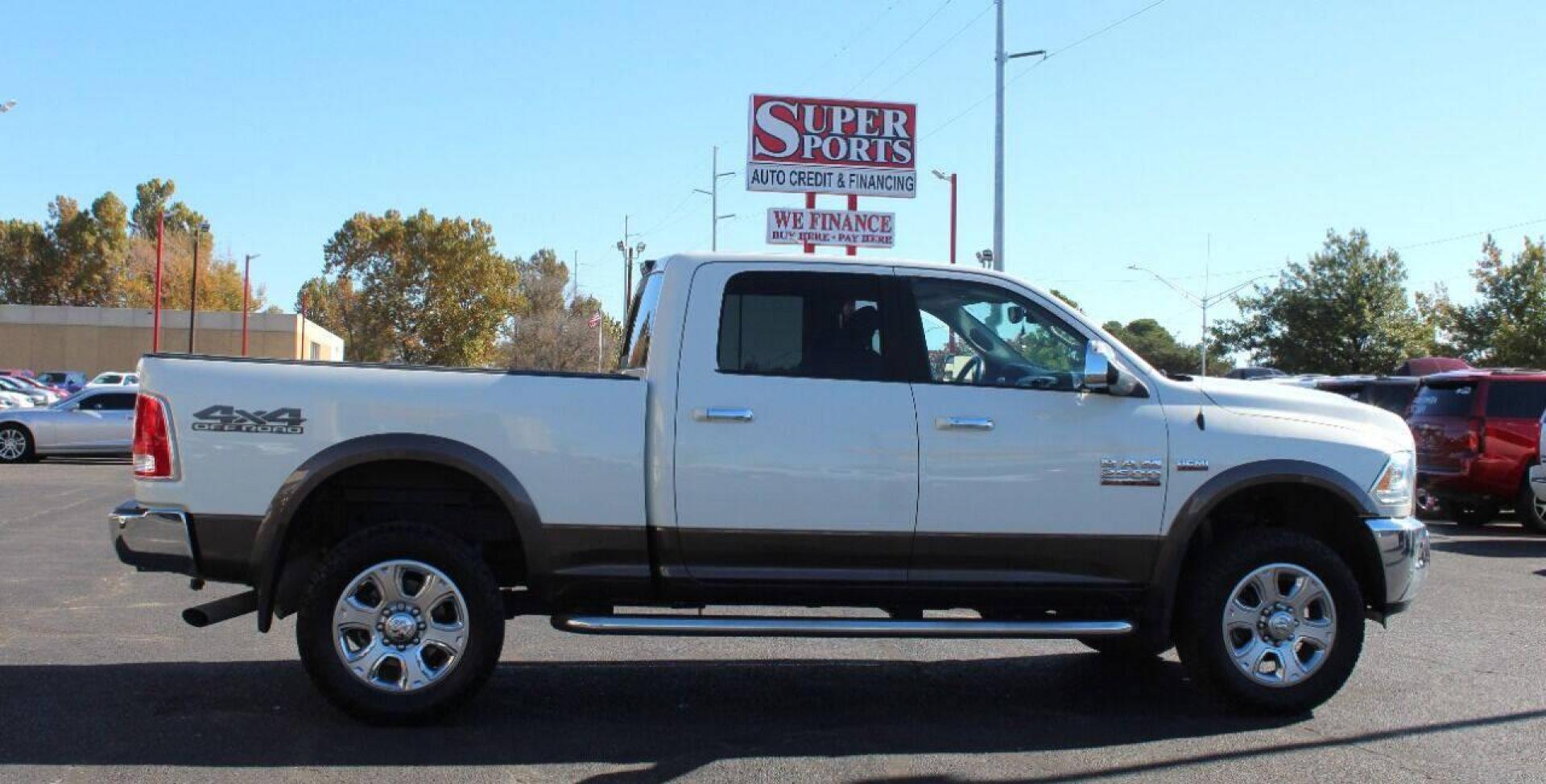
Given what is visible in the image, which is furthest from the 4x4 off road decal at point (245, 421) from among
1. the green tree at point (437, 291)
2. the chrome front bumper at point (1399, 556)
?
the green tree at point (437, 291)

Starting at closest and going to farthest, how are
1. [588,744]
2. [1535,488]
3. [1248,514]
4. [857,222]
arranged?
[588,744], [1248,514], [1535,488], [857,222]

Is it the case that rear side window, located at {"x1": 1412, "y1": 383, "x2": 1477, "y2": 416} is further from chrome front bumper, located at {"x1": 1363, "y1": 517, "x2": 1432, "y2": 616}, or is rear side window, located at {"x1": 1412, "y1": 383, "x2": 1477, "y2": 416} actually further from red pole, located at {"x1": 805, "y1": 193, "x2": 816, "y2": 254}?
chrome front bumper, located at {"x1": 1363, "y1": 517, "x2": 1432, "y2": 616}

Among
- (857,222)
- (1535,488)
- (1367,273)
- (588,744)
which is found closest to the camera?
(588,744)

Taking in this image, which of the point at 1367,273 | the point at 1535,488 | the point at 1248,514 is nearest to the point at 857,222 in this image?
the point at 1535,488

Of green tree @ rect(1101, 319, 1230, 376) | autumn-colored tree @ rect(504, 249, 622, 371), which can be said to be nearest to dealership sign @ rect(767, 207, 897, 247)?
green tree @ rect(1101, 319, 1230, 376)

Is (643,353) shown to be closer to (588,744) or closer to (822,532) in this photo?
(822,532)

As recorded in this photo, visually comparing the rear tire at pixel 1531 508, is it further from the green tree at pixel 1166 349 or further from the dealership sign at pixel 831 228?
the green tree at pixel 1166 349

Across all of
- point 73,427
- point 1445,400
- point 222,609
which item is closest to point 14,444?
point 73,427

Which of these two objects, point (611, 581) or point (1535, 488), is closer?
point (611, 581)

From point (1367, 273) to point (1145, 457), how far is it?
56.0 metres

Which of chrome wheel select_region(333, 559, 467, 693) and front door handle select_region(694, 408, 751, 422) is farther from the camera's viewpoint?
front door handle select_region(694, 408, 751, 422)

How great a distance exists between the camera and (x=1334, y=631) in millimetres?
6246

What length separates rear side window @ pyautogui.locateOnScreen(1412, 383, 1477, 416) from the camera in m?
15.6

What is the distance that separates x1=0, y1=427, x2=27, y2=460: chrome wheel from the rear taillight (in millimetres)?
18896
